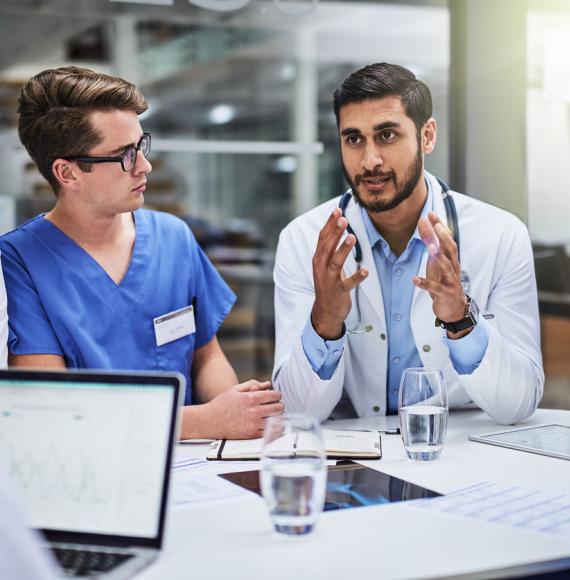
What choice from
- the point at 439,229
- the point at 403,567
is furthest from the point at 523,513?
the point at 439,229

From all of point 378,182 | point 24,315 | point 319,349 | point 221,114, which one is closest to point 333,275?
point 319,349

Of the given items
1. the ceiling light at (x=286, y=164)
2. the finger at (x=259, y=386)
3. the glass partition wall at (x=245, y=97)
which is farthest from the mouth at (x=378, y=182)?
the ceiling light at (x=286, y=164)

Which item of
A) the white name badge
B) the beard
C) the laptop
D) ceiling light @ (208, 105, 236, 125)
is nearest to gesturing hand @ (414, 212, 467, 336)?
the beard

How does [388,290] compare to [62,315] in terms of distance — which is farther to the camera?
[388,290]

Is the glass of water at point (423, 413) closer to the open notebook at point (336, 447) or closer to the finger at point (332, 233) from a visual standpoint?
the open notebook at point (336, 447)

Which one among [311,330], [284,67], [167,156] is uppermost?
[284,67]

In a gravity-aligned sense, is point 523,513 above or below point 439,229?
below

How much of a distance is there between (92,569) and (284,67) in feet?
15.4

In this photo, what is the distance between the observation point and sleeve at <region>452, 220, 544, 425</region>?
2.03 metres

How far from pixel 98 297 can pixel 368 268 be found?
0.72 metres

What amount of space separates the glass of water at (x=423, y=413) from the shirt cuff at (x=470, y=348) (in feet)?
1.06

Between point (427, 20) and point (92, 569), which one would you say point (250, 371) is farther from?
point (92, 569)

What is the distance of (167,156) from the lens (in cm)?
488

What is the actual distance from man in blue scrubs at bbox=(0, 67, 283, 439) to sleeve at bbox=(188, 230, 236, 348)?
67 millimetres
